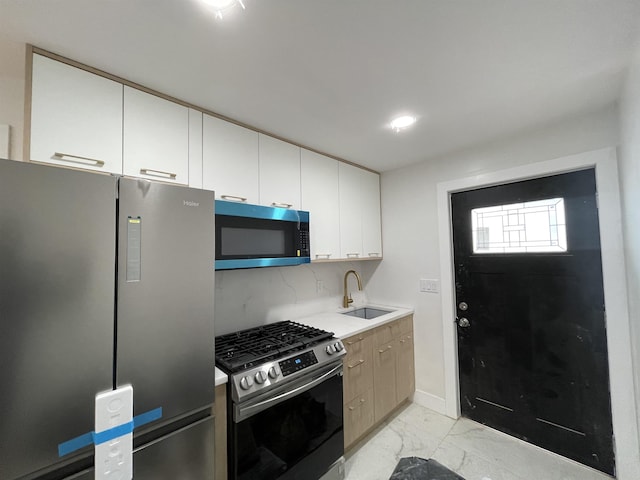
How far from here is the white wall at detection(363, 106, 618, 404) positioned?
6.47 ft

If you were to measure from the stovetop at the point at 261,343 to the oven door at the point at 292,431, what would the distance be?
0.59 feet

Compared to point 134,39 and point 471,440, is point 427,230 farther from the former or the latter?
point 134,39

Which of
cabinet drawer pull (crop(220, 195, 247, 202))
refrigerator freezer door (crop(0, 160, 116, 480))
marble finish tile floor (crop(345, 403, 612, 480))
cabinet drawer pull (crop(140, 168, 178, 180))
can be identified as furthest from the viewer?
marble finish tile floor (crop(345, 403, 612, 480))

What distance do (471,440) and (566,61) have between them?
104 inches

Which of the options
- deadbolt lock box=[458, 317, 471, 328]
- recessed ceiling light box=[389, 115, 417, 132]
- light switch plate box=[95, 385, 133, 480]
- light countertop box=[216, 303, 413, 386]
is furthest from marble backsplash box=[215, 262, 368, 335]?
recessed ceiling light box=[389, 115, 417, 132]

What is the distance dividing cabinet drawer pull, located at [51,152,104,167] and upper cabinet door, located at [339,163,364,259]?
1.80 meters

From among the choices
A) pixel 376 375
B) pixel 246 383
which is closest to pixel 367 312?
pixel 376 375

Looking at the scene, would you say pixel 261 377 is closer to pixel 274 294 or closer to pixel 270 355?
pixel 270 355

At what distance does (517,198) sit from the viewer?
2150 millimetres

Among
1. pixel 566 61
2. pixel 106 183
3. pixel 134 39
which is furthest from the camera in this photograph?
pixel 566 61

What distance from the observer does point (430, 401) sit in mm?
2584

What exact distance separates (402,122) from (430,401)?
2556mm

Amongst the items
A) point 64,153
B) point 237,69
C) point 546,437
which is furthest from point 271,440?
point 546,437

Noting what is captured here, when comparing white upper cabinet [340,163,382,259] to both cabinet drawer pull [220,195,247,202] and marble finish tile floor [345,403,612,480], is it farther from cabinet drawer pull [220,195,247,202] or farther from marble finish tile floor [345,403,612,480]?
marble finish tile floor [345,403,612,480]
